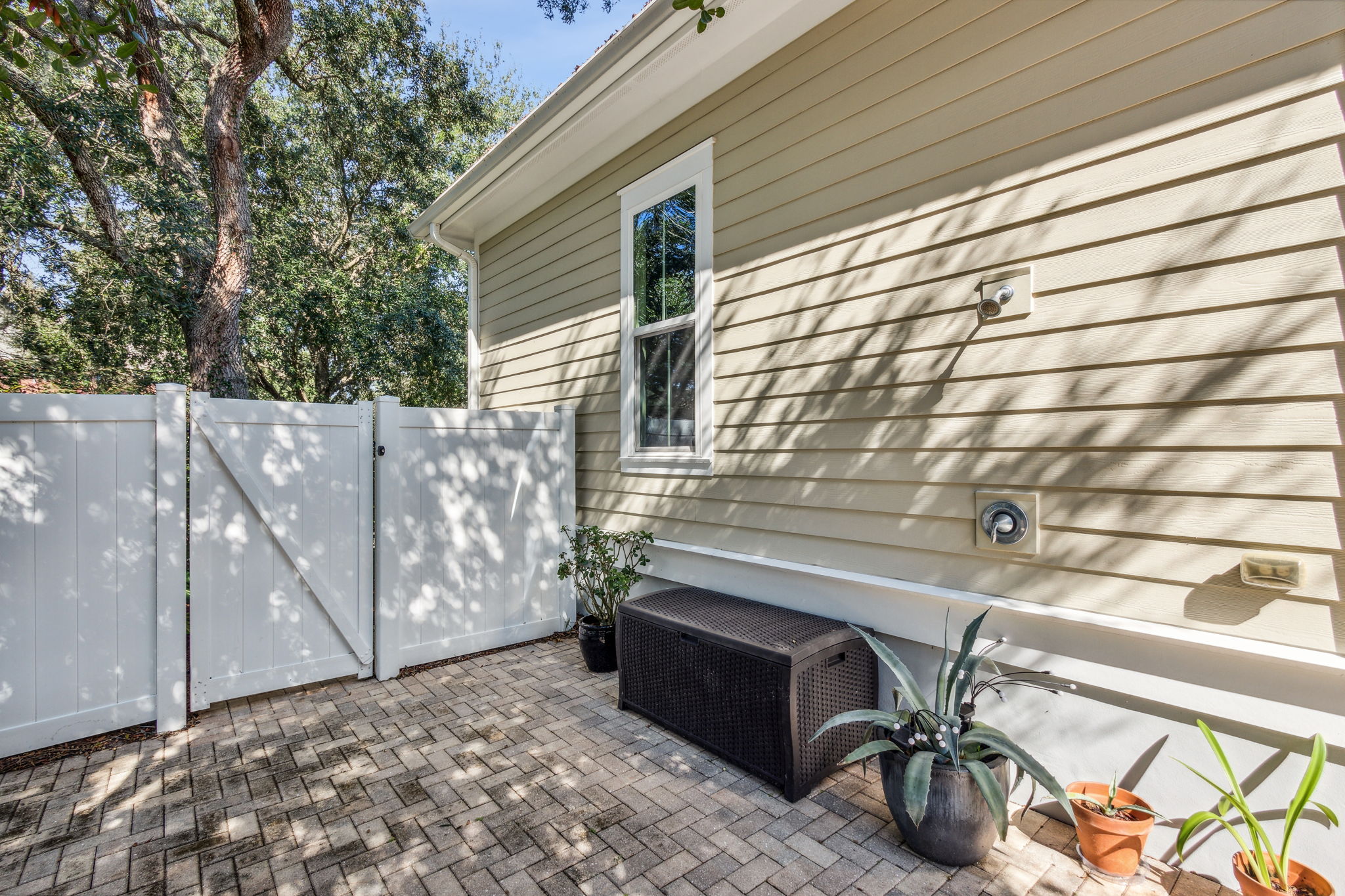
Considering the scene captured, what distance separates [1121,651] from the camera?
199 cm

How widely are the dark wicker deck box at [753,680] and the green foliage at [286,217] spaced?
589 cm

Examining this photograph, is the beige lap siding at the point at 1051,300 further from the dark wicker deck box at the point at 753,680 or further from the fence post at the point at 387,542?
the fence post at the point at 387,542

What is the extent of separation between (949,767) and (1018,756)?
0.71 feet

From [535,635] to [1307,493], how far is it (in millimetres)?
4043

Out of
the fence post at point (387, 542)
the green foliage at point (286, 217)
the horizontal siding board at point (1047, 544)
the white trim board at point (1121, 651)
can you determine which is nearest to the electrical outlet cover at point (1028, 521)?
the horizontal siding board at point (1047, 544)

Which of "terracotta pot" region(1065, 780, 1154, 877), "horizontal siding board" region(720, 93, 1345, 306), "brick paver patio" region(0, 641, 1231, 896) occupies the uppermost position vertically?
"horizontal siding board" region(720, 93, 1345, 306)

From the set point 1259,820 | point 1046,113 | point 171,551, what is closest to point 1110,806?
point 1259,820

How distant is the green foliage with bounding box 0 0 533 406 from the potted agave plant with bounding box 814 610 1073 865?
6.81 meters

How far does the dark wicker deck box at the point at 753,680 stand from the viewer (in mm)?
2342

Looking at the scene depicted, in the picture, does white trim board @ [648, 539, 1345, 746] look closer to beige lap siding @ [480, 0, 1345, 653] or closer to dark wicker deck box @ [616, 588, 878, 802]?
beige lap siding @ [480, 0, 1345, 653]

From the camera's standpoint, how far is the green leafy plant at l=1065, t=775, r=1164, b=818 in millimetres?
1920

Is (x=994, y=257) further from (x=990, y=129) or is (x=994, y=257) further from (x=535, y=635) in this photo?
(x=535, y=635)

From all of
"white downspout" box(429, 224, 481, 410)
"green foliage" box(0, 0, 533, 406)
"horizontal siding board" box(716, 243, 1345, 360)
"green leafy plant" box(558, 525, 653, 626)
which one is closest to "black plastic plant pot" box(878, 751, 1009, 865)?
"horizontal siding board" box(716, 243, 1345, 360)

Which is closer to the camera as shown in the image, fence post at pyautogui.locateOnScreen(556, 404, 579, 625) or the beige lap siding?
the beige lap siding
